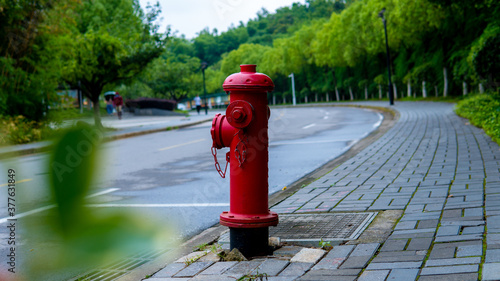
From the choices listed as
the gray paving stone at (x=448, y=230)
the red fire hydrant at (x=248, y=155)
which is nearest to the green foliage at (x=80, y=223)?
the red fire hydrant at (x=248, y=155)

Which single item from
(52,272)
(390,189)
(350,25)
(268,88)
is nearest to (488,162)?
(390,189)

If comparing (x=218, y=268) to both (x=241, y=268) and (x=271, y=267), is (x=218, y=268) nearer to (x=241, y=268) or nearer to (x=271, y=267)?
(x=241, y=268)

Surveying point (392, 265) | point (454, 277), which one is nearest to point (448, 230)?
point (392, 265)

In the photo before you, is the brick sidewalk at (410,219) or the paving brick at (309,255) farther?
the paving brick at (309,255)

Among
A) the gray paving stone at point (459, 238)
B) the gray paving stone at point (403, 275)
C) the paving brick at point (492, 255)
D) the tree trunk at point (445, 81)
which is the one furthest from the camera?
the tree trunk at point (445, 81)

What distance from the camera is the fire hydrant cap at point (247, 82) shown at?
3.49 meters

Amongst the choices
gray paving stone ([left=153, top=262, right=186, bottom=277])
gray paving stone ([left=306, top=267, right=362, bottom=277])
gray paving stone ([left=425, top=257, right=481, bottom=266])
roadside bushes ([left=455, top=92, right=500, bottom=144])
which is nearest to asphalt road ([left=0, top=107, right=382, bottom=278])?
gray paving stone ([left=153, top=262, right=186, bottom=277])

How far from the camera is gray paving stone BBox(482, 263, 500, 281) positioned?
2749 mm

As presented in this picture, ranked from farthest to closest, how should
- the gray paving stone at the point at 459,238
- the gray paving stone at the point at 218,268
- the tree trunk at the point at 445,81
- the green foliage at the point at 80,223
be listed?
the tree trunk at the point at 445,81 → the gray paving stone at the point at 459,238 → the gray paving stone at the point at 218,268 → the green foliage at the point at 80,223

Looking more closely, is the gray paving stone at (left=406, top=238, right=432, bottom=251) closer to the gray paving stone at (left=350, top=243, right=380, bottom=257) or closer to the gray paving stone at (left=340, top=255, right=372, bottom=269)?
the gray paving stone at (left=350, top=243, right=380, bottom=257)

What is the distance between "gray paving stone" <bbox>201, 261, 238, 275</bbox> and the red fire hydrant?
19 centimetres

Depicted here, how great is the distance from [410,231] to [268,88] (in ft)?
5.17

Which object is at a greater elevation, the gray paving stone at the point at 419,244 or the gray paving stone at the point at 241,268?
the gray paving stone at the point at 419,244

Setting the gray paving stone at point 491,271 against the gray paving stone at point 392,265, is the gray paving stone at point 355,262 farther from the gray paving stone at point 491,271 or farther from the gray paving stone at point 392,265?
the gray paving stone at point 491,271
